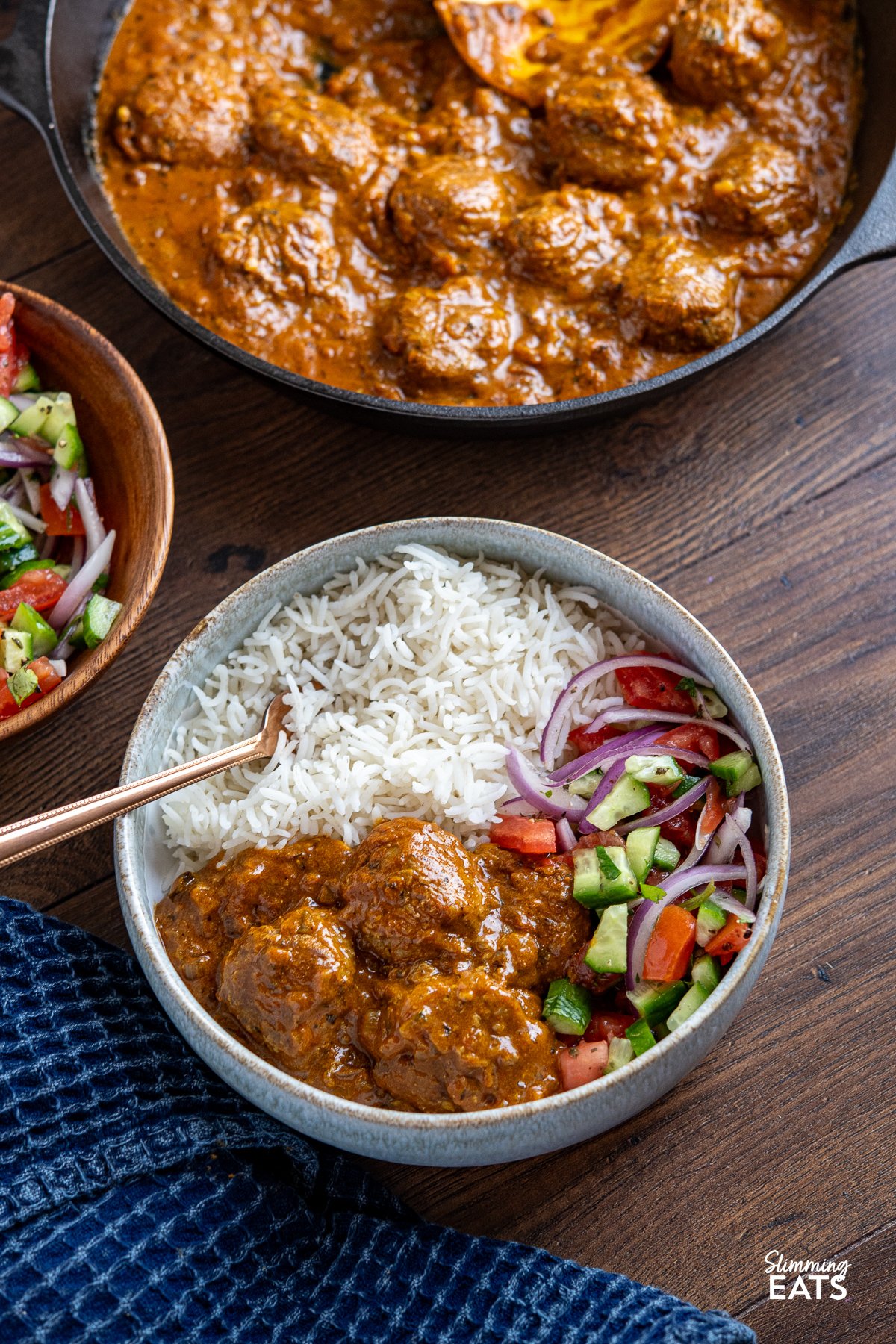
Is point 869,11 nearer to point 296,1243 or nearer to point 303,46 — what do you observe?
point 303,46

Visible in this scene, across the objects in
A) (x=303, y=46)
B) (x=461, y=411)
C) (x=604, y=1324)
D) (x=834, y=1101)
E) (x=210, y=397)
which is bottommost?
(x=604, y=1324)

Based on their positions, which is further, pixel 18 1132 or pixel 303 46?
pixel 303 46

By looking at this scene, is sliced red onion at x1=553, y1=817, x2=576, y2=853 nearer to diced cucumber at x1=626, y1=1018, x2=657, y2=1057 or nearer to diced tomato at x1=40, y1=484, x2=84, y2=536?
diced cucumber at x1=626, y1=1018, x2=657, y2=1057

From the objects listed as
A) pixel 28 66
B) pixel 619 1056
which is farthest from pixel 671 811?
pixel 28 66

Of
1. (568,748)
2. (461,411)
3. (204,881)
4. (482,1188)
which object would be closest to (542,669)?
(568,748)

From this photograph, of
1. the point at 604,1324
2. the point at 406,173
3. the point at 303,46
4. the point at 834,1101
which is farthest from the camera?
the point at 303,46

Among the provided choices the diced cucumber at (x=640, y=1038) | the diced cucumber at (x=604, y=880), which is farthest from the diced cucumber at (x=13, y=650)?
the diced cucumber at (x=640, y=1038)

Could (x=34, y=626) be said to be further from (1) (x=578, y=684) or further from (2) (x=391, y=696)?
(1) (x=578, y=684)
